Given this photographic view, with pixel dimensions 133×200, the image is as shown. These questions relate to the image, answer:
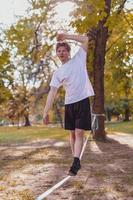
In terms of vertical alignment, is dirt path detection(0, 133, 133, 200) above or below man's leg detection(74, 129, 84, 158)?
below

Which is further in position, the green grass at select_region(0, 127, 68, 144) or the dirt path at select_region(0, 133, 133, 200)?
the green grass at select_region(0, 127, 68, 144)

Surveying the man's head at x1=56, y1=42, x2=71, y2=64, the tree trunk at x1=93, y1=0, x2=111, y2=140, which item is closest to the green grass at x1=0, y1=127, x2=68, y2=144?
the tree trunk at x1=93, y1=0, x2=111, y2=140

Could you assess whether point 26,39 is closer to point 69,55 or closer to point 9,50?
point 9,50

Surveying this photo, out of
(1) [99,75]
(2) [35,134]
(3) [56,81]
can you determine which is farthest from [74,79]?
(2) [35,134]

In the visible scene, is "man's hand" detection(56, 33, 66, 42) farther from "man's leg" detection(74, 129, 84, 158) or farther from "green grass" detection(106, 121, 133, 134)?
"green grass" detection(106, 121, 133, 134)

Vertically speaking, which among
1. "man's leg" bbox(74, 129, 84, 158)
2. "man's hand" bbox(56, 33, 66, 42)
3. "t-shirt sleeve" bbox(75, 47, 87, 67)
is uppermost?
"man's hand" bbox(56, 33, 66, 42)

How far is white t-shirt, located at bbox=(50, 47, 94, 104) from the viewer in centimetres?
752

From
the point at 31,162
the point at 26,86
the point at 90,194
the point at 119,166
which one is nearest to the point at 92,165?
the point at 119,166

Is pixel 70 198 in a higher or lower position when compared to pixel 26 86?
lower

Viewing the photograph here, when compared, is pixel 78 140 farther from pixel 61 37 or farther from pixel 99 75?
pixel 99 75

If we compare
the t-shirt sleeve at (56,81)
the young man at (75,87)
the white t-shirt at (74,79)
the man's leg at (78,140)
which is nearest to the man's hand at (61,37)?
the young man at (75,87)

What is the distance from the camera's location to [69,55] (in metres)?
7.55

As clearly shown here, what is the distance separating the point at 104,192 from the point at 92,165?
3571 mm

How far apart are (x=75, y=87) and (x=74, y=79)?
0.40ft
